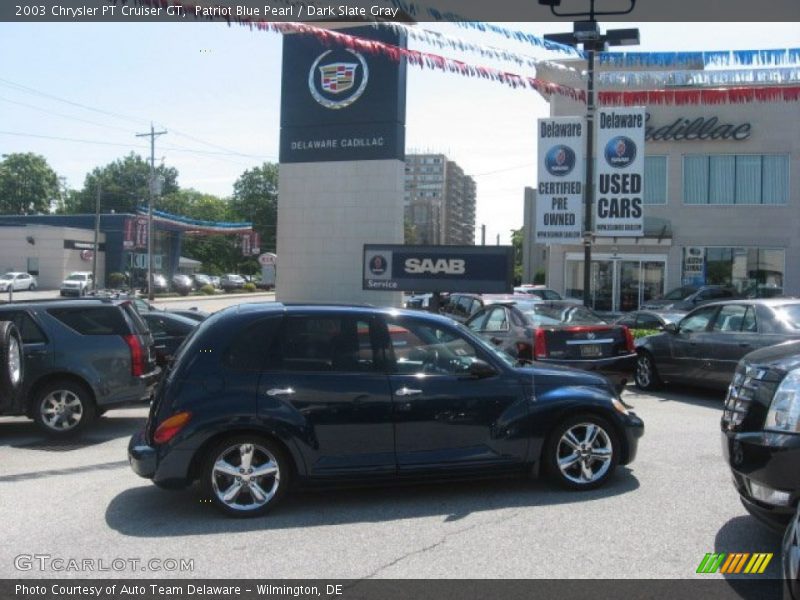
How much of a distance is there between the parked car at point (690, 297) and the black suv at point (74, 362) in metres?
21.1

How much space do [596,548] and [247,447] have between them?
2575mm

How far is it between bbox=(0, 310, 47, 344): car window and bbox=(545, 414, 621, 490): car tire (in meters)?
6.15

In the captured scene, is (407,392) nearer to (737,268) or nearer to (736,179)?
(737,268)

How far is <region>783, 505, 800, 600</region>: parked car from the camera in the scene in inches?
115

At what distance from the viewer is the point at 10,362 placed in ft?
25.6

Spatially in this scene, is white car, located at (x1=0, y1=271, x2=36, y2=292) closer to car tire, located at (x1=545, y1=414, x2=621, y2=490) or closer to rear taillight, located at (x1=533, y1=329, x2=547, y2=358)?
rear taillight, located at (x1=533, y1=329, x2=547, y2=358)

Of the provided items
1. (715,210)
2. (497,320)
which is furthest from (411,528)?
(715,210)

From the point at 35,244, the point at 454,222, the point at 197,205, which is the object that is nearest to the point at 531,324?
the point at 35,244

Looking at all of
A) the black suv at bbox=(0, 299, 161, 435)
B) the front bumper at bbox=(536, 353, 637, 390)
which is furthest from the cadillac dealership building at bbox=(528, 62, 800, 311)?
the black suv at bbox=(0, 299, 161, 435)

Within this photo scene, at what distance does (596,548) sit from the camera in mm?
4812

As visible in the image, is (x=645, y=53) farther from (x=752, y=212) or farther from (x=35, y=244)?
(x=35, y=244)

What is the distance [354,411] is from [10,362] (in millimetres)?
4308

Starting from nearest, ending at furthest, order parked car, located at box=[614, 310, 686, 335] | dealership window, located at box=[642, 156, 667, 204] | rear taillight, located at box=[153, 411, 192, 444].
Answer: rear taillight, located at box=[153, 411, 192, 444], parked car, located at box=[614, 310, 686, 335], dealership window, located at box=[642, 156, 667, 204]

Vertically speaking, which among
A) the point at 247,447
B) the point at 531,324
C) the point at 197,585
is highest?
the point at 531,324
